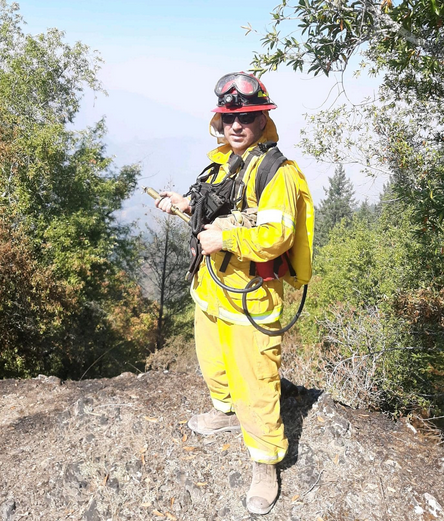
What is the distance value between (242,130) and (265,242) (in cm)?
82

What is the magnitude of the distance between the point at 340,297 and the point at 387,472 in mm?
17389

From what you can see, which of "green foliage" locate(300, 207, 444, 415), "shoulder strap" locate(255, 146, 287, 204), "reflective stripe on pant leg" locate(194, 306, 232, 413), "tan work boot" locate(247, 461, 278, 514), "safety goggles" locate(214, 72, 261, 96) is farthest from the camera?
"green foliage" locate(300, 207, 444, 415)

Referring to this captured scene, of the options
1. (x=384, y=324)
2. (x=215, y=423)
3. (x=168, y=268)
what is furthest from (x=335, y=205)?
(x=215, y=423)

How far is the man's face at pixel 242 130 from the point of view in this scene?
258cm

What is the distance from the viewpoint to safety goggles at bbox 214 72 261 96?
8.21 ft

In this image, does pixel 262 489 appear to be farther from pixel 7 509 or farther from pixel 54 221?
pixel 54 221

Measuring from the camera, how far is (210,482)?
294 cm

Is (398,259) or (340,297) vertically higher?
(398,259)

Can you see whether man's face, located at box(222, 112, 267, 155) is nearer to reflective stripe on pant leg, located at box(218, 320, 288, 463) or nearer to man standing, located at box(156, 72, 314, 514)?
man standing, located at box(156, 72, 314, 514)

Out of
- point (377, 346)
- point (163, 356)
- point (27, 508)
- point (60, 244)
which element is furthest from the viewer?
point (163, 356)

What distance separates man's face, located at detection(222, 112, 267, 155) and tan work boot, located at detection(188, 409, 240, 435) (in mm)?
2161

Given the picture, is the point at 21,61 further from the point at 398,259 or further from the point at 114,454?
the point at 114,454

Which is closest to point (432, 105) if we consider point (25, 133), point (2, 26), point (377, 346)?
point (377, 346)

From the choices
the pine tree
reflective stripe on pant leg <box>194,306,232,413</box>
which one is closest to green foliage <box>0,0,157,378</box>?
reflective stripe on pant leg <box>194,306,232,413</box>
